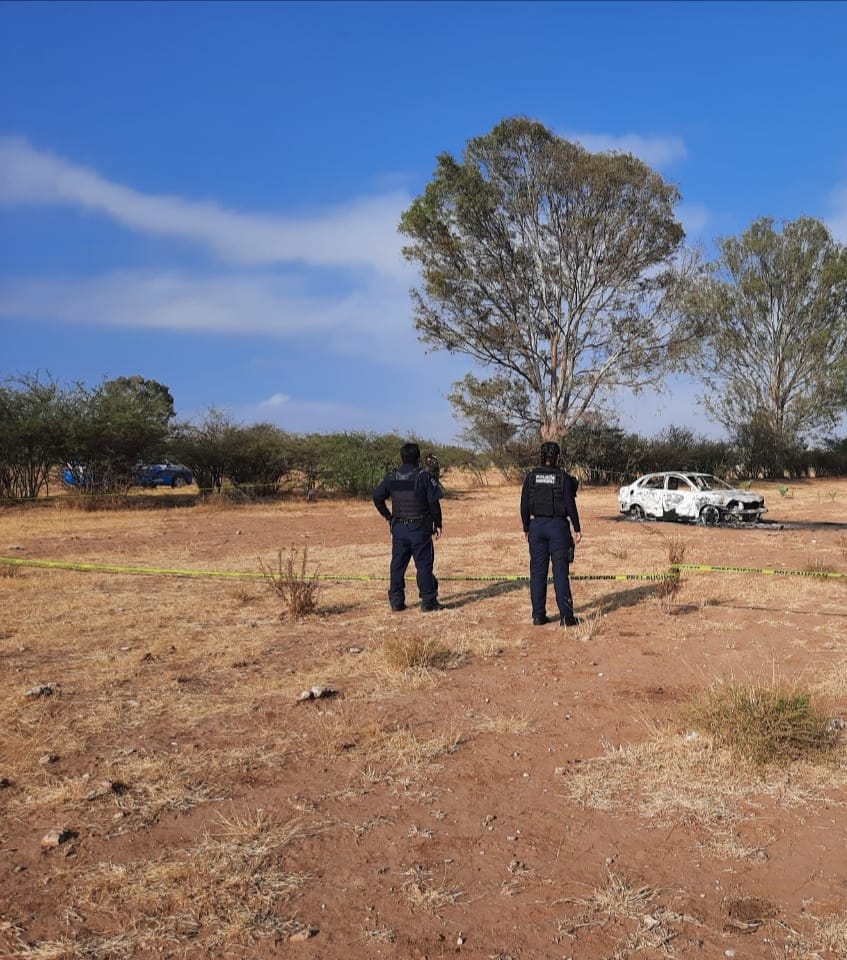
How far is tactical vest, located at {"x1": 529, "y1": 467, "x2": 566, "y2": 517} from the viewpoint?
7.96 m

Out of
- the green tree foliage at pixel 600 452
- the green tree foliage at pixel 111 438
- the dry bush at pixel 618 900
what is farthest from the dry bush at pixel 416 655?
the green tree foliage at pixel 600 452

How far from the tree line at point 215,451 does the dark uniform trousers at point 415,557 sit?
55.2 ft

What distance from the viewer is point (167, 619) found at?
Answer: 8.31m

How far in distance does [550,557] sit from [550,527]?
35 cm

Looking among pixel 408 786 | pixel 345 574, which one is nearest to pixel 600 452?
pixel 345 574

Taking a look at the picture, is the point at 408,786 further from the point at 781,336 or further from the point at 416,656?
the point at 781,336

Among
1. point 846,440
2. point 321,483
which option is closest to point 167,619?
point 321,483

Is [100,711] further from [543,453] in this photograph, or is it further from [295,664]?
[543,453]

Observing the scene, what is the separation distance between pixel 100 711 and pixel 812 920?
4.41 metres

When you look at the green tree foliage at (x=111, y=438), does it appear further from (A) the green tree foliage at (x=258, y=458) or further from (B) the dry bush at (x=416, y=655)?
(B) the dry bush at (x=416, y=655)

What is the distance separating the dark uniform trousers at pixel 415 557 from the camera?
8.66 meters

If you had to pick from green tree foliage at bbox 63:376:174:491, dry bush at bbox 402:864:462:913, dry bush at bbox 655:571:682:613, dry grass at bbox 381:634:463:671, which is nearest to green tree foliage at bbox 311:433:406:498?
green tree foliage at bbox 63:376:174:491

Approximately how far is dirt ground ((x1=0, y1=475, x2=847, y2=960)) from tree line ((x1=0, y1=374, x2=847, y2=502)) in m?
14.9

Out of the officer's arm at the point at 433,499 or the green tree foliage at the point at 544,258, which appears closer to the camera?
the officer's arm at the point at 433,499
